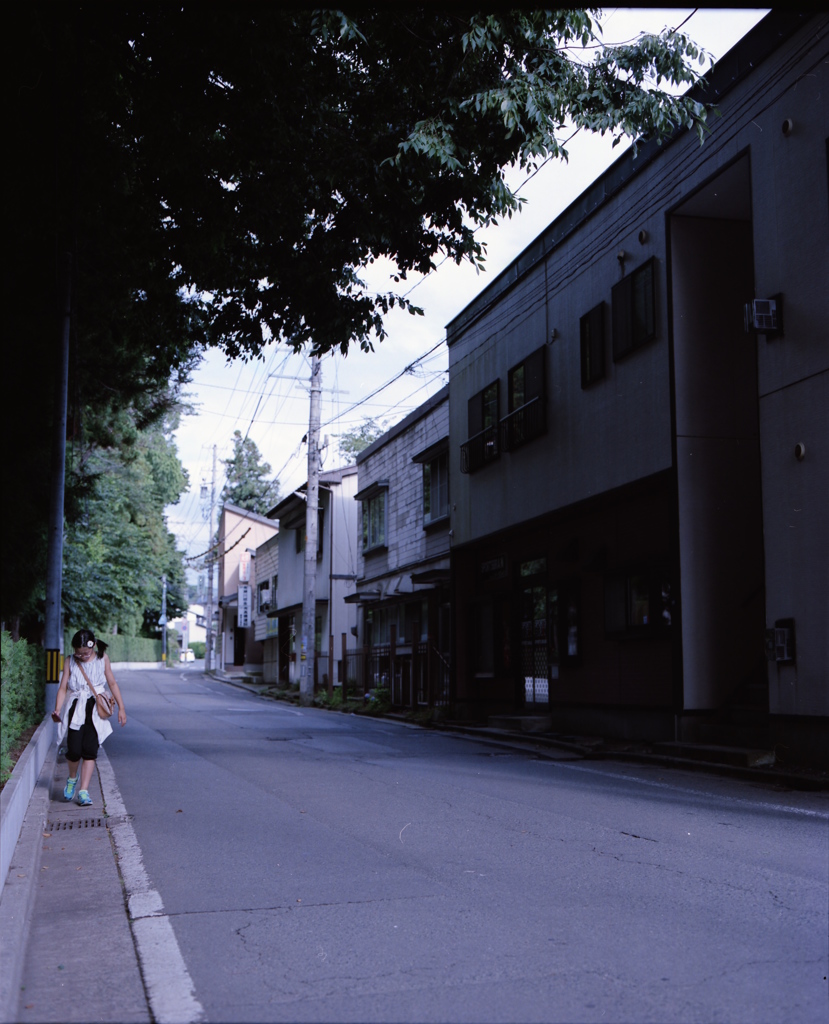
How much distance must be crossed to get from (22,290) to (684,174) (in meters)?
9.56

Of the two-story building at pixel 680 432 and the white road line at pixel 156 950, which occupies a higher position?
the two-story building at pixel 680 432

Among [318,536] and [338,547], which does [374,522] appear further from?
[318,536]

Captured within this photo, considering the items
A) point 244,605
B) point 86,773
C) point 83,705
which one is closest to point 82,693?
point 83,705

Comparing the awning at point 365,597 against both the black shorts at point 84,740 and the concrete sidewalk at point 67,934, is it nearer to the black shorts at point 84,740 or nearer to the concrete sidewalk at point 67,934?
the black shorts at point 84,740

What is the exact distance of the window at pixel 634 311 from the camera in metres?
15.7

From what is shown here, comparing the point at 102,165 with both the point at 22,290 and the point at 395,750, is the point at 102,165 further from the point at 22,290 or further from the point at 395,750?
the point at 395,750

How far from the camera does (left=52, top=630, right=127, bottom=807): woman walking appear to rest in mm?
10023

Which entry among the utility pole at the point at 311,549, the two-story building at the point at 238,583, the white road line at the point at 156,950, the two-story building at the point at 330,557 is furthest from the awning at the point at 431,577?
the two-story building at the point at 238,583

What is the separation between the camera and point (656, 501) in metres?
16.0

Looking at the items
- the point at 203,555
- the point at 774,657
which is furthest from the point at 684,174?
the point at 203,555

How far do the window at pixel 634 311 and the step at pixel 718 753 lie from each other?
598 centimetres

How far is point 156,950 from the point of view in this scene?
510cm

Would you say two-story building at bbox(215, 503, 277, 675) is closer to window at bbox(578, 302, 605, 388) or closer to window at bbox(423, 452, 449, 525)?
window at bbox(423, 452, 449, 525)

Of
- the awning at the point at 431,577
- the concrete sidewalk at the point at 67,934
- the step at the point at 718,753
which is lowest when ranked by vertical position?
the concrete sidewalk at the point at 67,934
